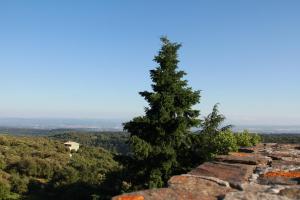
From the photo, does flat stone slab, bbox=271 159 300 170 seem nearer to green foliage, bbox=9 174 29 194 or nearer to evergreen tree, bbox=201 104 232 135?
evergreen tree, bbox=201 104 232 135

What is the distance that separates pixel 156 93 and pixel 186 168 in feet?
13.0

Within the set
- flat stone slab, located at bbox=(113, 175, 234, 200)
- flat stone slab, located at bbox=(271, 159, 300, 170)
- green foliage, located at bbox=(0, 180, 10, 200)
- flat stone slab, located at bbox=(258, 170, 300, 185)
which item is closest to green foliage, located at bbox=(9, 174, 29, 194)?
green foliage, located at bbox=(0, 180, 10, 200)

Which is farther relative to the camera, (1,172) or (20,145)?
(20,145)

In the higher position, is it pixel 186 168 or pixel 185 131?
pixel 185 131

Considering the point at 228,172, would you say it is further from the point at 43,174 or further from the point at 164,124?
the point at 43,174

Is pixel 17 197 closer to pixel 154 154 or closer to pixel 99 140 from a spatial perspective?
pixel 154 154

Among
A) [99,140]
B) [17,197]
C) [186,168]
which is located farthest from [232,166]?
[99,140]

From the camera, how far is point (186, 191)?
4.38 metres

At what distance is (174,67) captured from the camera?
18.2 metres

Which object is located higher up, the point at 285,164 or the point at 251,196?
the point at 285,164

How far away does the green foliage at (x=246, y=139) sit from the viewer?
11766mm

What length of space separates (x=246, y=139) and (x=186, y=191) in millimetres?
7850

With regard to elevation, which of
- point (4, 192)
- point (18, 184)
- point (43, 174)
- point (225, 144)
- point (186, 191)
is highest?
point (225, 144)

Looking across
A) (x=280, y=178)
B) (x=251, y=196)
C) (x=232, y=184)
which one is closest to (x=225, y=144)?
(x=280, y=178)
